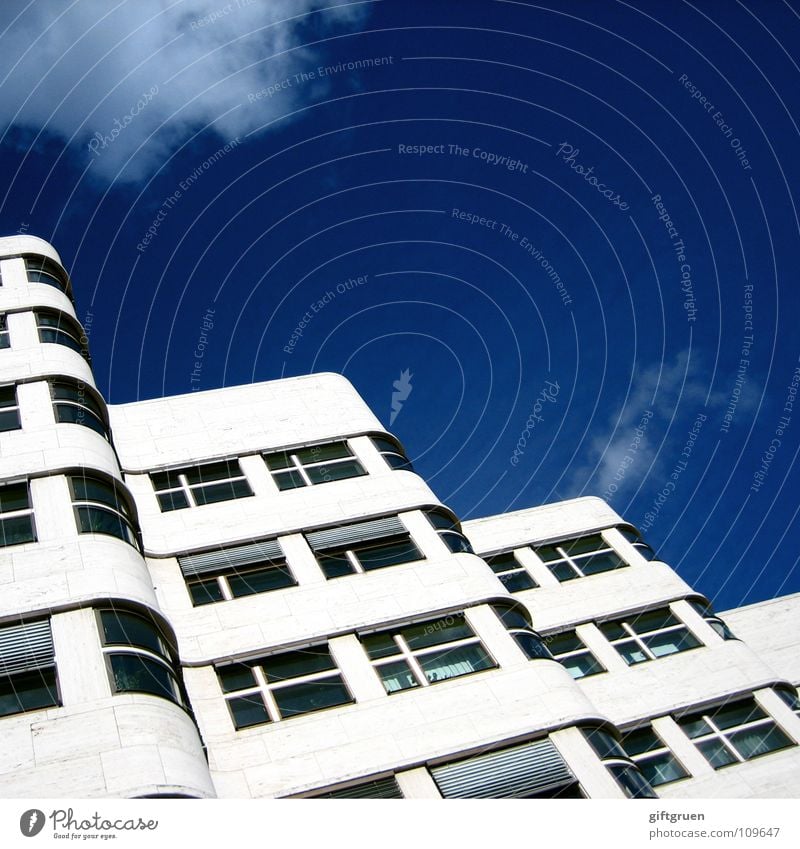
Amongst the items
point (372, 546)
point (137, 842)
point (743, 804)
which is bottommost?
point (743, 804)

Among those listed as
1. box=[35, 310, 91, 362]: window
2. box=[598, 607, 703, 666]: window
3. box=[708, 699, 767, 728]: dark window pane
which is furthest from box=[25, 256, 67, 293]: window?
box=[708, 699, 767, 728]: dark window pane

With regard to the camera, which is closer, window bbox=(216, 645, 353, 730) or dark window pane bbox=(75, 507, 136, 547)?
window bbox=(216, 645, 353, 730)

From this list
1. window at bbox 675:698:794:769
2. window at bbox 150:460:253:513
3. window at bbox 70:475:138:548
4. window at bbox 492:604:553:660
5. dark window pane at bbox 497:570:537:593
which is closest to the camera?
window at bbox 70:475:138:548

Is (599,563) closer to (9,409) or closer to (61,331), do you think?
(61,331)

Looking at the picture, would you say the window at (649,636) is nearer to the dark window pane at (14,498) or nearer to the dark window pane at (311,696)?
the dark window pane at (311,696)

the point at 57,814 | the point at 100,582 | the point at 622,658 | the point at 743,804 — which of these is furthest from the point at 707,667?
the point at 57,814

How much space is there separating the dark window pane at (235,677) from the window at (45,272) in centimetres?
1520

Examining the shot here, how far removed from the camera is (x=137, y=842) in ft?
36.5

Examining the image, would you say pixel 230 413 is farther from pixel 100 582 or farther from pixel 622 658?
pixel 622 658

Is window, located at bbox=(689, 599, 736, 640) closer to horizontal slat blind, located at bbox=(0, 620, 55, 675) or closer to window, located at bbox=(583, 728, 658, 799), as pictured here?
window, located at bbox=(583, 728, 658, 799)

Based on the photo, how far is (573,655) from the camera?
25.5 metres

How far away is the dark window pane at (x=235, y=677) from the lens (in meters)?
19.2

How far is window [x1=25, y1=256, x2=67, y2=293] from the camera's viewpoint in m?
27.9

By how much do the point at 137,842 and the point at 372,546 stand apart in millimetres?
12660
